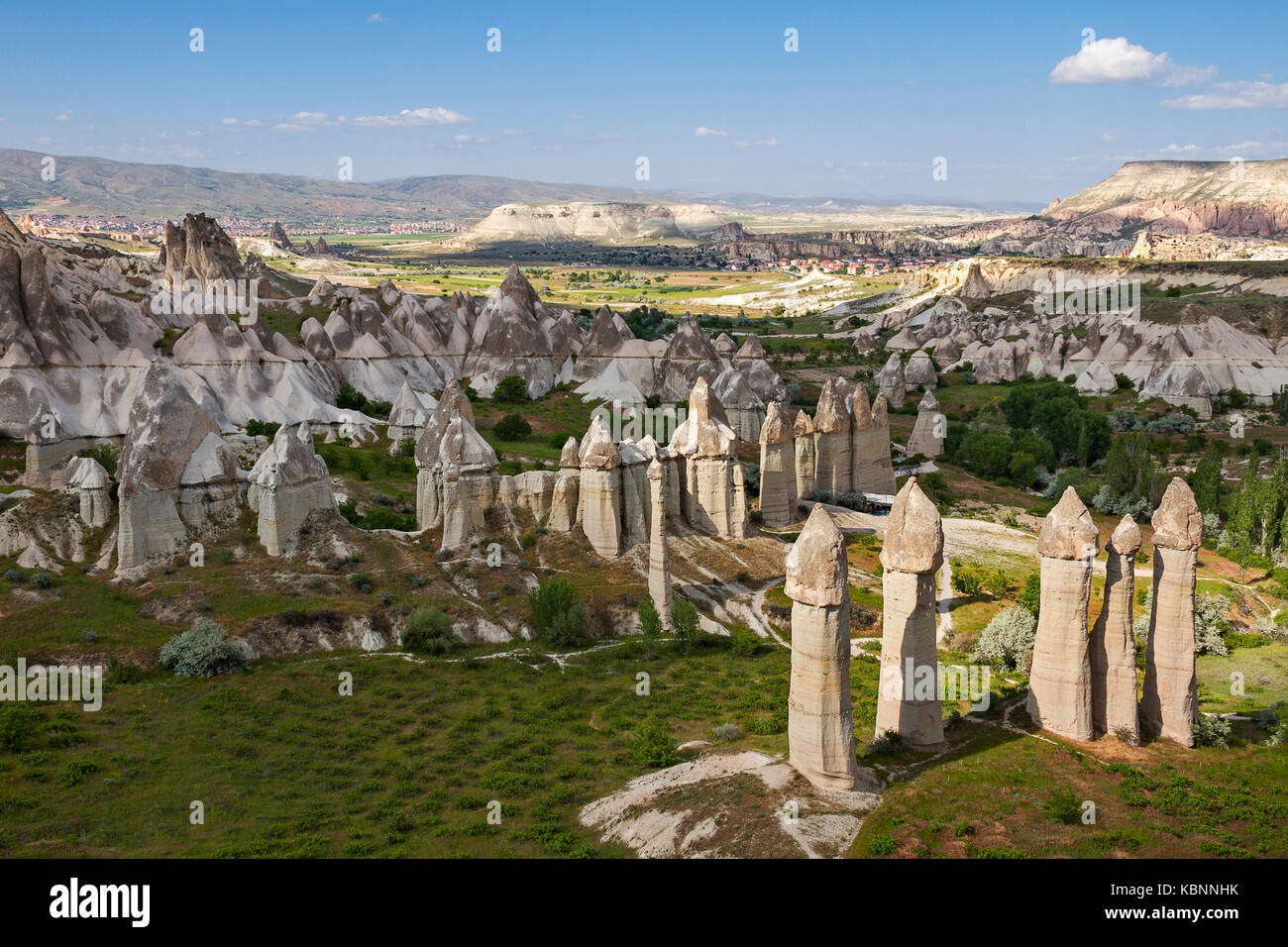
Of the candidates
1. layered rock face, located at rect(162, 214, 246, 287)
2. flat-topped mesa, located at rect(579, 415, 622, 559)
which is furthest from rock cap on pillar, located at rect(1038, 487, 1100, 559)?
layered rock face, located at rect(162, 214, 246, 287)

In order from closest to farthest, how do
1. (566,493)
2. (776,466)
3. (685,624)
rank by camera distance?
(685,624) < (566,493) < (776,466)

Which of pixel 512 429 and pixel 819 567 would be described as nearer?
pixel 819 567

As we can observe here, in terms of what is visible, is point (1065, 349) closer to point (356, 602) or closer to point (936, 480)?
point (936, 480)

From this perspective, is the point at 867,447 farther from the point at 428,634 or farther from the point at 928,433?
the point at 428,634

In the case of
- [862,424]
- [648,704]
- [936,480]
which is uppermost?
[862,424]

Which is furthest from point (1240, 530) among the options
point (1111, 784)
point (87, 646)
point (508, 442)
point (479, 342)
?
point (479, 342)

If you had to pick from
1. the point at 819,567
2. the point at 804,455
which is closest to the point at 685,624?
the point at 819,567
